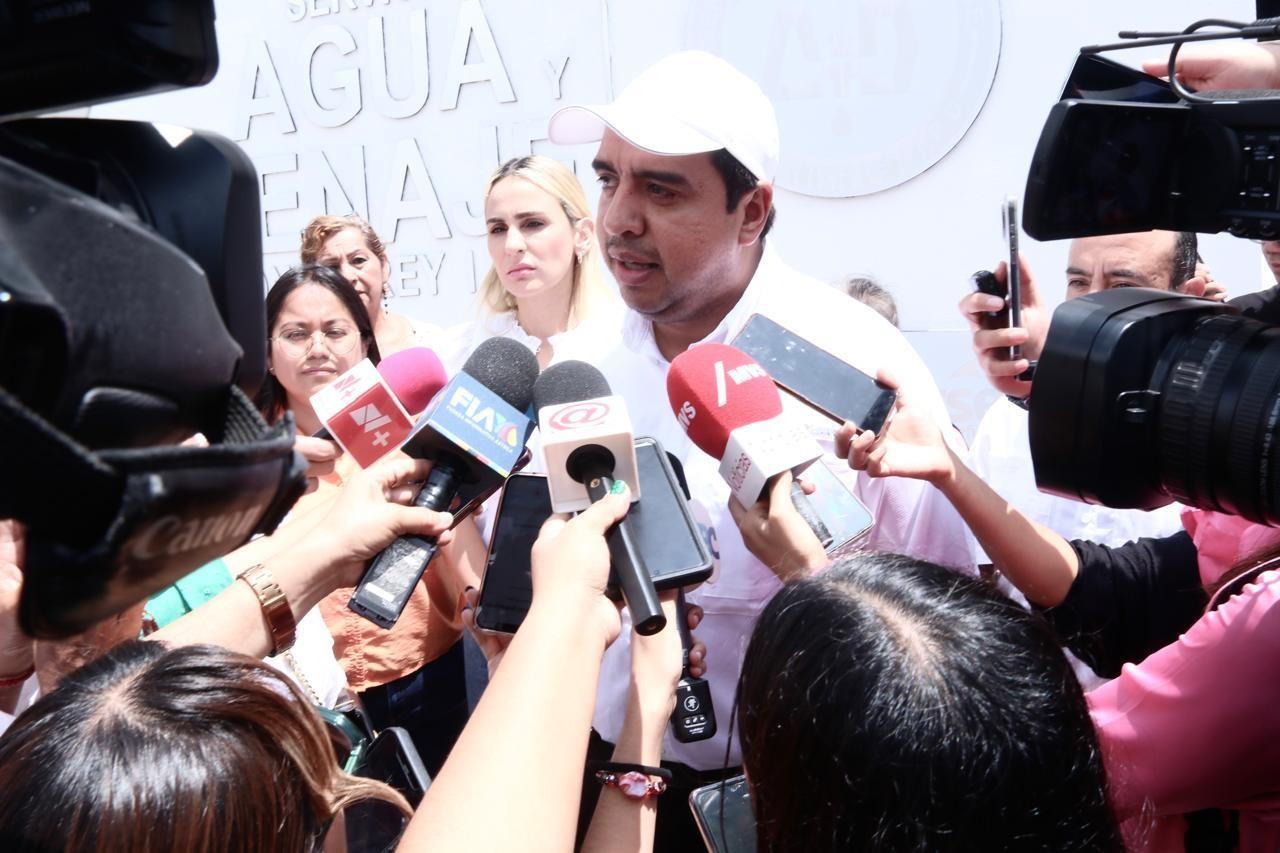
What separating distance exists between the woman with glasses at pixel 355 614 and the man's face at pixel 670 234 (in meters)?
0.70

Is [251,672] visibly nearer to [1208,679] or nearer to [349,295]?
[1208,679]

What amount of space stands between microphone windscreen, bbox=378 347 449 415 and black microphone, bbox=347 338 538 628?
0.87 feet

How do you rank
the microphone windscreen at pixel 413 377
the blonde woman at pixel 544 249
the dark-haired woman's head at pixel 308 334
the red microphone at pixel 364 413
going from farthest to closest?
the blonde woman at pixel 544 249
the dark-haired woman's head at pixel 308 334
the microphone windscreen at pixel 413 377
the red microphone at pixel 364 413

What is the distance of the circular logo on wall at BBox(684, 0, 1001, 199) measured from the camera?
3492mm

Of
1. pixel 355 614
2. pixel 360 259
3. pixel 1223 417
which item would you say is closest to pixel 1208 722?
pixel 1223 417

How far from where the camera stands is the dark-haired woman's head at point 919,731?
2.94ft

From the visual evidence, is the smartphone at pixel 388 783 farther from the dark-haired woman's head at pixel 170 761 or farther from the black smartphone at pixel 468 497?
the black smartphone at pixel 468 497

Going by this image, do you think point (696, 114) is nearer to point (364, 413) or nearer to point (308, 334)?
point (364, 413)

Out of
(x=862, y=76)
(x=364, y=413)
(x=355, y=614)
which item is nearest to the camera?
(x=364, y=413)

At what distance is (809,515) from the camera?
142 cm

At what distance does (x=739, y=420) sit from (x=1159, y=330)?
506mm

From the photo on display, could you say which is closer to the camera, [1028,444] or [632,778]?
[632,778]

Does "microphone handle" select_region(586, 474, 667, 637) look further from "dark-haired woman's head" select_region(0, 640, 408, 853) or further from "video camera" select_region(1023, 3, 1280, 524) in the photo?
"video camera" select_region(1023, 3, 1280, 524)

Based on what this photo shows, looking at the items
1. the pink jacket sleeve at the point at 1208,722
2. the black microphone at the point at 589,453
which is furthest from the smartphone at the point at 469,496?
the pink jacket sleeve at the point at 1208,722
